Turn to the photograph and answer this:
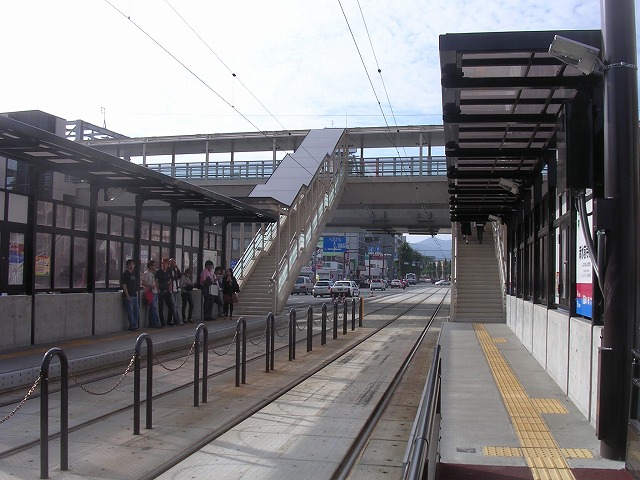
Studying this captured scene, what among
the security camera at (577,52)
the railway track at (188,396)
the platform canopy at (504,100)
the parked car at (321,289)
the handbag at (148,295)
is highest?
the platform canopy at (504,100)

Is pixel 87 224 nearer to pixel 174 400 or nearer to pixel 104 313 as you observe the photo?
pixel 104 313

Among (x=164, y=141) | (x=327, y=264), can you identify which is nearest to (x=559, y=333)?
(x=164, y=141)

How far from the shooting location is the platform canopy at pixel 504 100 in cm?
714

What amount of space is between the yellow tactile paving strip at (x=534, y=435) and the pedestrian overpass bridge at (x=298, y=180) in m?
14.4

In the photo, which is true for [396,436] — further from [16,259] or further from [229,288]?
[229,288]

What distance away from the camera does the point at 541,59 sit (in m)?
7.41

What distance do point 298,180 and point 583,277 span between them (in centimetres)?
2366

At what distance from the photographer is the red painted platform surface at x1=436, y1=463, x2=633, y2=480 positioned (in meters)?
5.59

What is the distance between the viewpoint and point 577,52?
5.91 meters

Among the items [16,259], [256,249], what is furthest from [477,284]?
[16,259]

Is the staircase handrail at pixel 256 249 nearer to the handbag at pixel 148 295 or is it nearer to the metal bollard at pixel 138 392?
the handbag at pixel 148 295

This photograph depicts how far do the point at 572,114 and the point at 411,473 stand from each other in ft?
16.5

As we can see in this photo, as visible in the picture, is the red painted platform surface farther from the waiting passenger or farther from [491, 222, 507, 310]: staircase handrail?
[491, 222, 507, 310]: staircase handrail

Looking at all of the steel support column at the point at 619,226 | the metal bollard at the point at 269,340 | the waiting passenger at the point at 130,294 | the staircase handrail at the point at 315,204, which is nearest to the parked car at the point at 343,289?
the staircase handrail at the point at 315,204
